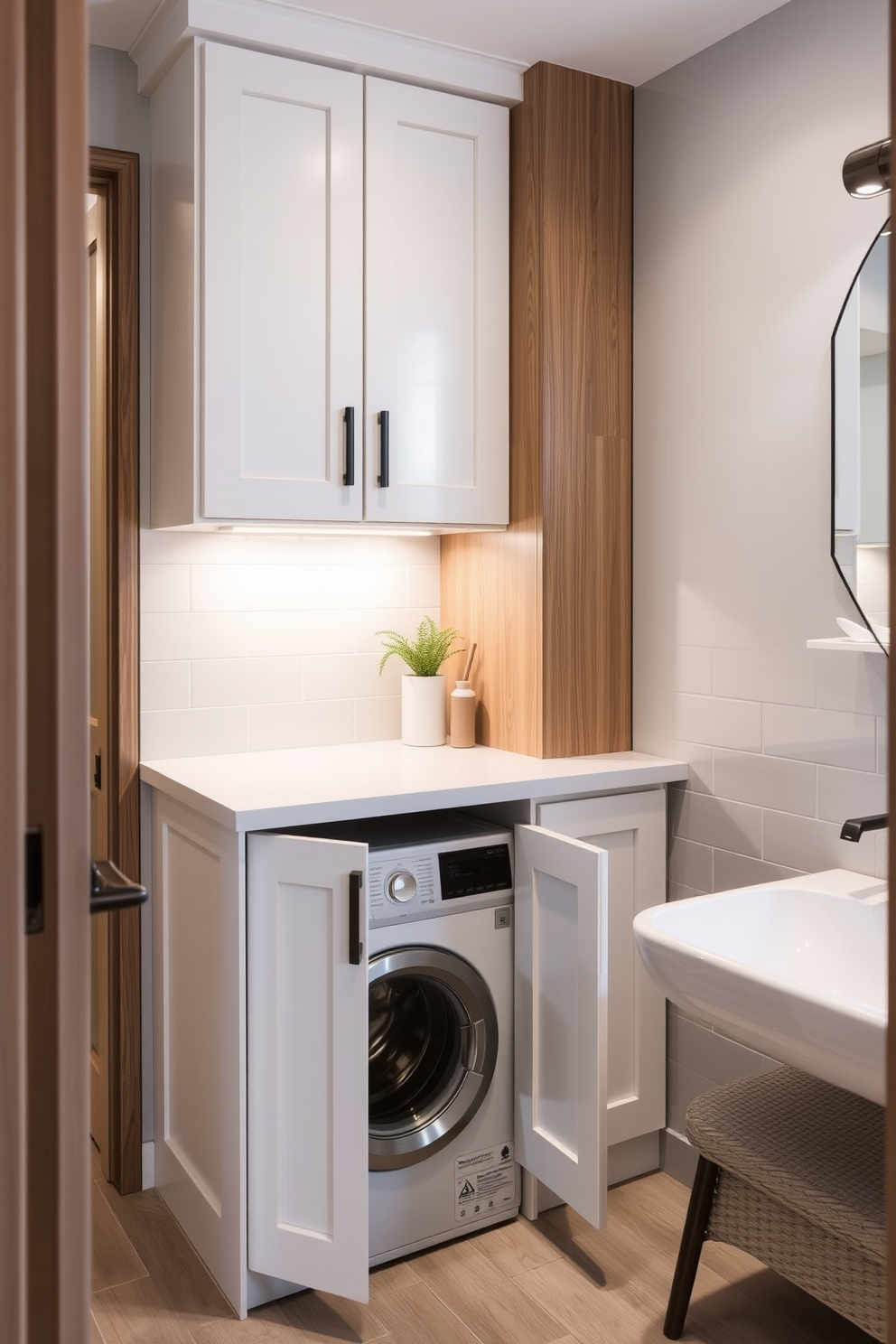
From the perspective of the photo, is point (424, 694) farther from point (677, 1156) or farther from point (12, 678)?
point (12, 678)

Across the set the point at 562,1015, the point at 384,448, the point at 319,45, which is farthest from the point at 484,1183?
the point at 319,45

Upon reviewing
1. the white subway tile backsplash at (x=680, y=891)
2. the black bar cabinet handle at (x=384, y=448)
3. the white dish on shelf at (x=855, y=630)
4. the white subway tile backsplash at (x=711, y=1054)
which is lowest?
the white subway tile backsplash at (x=711, y=1054)

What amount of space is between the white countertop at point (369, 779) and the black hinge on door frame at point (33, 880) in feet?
3.88

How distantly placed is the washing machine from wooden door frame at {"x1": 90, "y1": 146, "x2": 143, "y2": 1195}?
53 centimetres

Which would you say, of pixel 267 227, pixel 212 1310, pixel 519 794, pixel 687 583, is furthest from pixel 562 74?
pixel 212 1310

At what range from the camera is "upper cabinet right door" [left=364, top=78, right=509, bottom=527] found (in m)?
2.43

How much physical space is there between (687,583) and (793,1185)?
1285 millimetres

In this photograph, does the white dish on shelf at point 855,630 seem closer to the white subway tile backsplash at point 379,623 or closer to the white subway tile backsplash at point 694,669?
the white subway tile backsplash at point 694,669

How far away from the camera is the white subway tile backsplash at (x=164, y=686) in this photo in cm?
256

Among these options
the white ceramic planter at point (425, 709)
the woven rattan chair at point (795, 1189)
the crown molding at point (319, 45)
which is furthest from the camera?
the white ceramic planter at point (425, 709)

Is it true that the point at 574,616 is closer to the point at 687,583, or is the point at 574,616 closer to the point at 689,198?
the point at 687,583

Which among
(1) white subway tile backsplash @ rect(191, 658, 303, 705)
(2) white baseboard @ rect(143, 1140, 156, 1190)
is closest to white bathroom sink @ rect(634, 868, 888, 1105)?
(1) white subway tile backsplash @ rect(191, 658, 303, 705)

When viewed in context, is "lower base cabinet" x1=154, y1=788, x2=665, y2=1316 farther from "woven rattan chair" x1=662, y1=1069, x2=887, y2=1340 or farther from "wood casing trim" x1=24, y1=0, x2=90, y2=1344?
"wood casing trim" x1=24, y1=0, x2=90, y2=1344

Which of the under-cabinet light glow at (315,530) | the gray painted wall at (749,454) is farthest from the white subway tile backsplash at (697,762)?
the under-cabinet light glow at (315,530)
